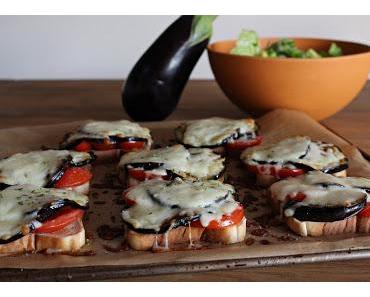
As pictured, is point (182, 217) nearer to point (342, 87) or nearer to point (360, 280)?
point (360, 280)

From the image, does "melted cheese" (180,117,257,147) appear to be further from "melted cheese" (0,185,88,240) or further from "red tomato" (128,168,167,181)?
"melted cheese" (0,185,88,240)

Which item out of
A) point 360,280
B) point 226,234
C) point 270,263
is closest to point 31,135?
point 226,234

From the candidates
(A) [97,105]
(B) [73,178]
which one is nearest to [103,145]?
(B) [73,178]

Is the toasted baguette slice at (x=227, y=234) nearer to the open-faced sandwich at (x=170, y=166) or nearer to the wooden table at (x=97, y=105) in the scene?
the open-faced sandwich at (x=170, y=166)

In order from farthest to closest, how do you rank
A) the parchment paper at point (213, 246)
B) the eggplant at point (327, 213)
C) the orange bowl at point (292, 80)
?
1. the orange bowl at point (292, 80)
2. the eggplant at point (327, 213)
3. the parchment paper at point (213, 246)

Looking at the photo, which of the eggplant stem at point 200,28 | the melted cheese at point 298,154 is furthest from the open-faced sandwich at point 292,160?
the eggplant stem at point 200,28

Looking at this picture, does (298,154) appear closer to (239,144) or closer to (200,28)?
(239,144)
